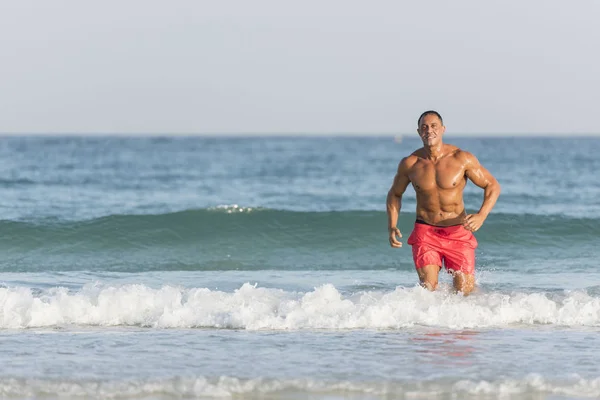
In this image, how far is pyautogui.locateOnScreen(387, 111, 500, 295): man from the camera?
8266mm

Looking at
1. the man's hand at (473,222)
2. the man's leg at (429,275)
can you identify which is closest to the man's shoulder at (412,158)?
the man's hand at (473,222)

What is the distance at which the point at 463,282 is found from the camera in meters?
8.47

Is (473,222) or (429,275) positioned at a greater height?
(473,222)

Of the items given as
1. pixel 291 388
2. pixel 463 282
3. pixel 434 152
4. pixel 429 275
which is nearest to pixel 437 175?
pixel 434 152

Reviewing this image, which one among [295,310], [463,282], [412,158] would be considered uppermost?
[412,158]

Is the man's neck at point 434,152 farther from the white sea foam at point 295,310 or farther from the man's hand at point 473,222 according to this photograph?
the white sea foam at point 295,310

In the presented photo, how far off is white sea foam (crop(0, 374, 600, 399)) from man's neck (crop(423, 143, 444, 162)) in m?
2.77

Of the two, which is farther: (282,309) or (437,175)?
(282,309)

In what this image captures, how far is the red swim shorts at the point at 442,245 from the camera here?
8.27 m

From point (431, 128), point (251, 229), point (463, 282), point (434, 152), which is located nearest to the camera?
point (431, 128)

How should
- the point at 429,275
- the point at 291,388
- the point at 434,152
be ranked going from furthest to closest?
the point at 434,152 < the point at 429,275 < the point at 291,388

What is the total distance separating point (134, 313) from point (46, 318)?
79 centimetres

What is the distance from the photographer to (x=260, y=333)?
785 cm

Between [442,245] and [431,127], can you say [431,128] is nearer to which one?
[431,127]
